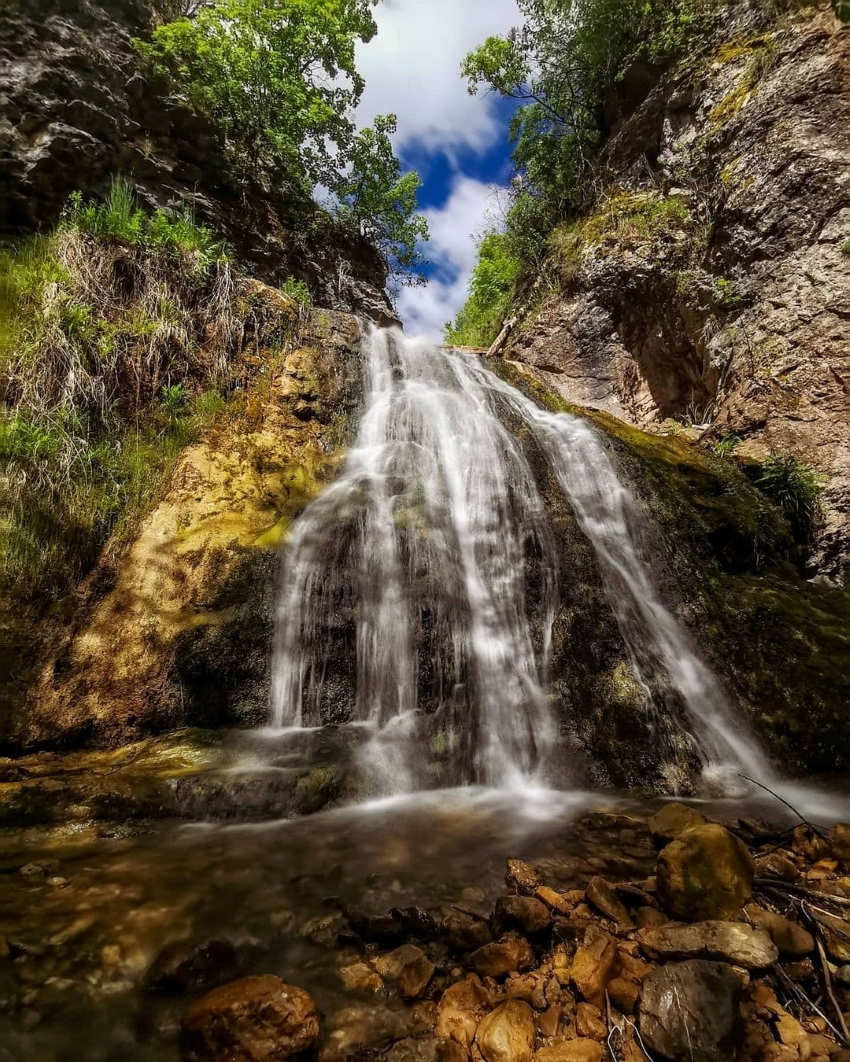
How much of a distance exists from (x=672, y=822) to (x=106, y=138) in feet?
36.6

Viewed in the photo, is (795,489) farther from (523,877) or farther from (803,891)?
(523,877)

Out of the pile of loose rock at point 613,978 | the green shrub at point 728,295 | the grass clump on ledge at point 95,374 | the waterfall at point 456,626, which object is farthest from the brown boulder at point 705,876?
the green shrub at point 728,295

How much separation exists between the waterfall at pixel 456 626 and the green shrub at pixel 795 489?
2190 mm

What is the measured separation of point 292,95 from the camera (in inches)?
469

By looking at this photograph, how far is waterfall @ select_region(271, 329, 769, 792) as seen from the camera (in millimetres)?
3916

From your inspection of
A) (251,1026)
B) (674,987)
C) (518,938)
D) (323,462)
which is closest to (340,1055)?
(251,1026)

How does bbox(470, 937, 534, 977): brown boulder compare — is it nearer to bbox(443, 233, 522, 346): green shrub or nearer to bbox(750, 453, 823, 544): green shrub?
bbox(750, 453, 823, 544): green shrub

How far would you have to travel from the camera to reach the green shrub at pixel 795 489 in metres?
6.47

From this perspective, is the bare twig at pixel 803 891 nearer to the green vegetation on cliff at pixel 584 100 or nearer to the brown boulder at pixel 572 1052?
the brown boulder at pixel 572 1052

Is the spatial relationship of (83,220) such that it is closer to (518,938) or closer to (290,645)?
(290,645)

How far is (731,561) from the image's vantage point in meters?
5.62

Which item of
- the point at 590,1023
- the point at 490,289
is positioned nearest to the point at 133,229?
the point at 590,1023

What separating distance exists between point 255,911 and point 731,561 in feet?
18.1

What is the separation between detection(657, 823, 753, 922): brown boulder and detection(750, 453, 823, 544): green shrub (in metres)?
5.72
